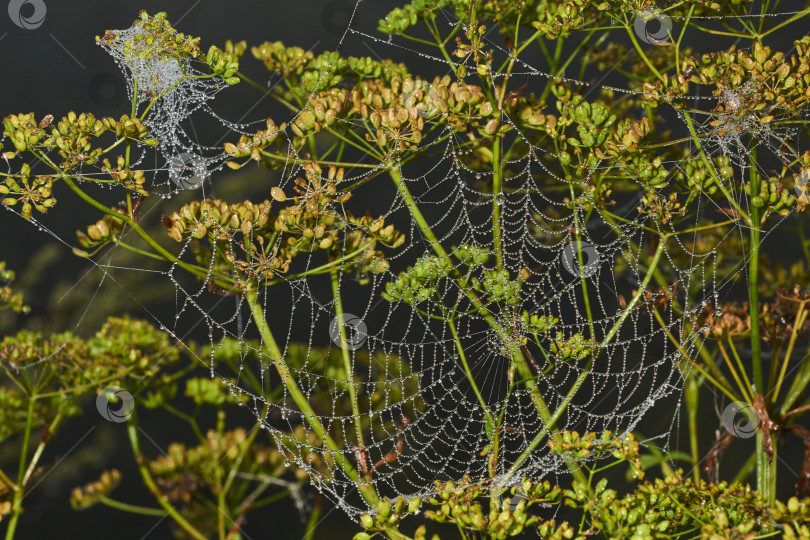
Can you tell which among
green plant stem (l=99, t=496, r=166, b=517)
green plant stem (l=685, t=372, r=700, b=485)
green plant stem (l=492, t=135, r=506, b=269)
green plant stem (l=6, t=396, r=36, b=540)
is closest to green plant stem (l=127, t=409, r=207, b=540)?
green plant stem (l=99, t=496, r=166, b=517)

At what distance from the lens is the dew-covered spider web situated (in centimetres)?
164

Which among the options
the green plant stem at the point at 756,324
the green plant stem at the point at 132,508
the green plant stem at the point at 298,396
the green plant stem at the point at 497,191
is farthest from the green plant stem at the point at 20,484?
the green plant stem at the point at 756,324

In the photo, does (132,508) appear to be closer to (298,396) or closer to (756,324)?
(298,396)

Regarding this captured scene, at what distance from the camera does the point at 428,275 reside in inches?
66.2

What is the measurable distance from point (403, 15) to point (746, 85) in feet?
2.55

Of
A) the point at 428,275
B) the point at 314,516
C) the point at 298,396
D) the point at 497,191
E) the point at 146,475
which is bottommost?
the point at 314,516

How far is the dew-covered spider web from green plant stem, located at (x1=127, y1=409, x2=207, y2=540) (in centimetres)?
26

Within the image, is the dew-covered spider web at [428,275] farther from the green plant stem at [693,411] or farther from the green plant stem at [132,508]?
the green plant stem at [132,508]

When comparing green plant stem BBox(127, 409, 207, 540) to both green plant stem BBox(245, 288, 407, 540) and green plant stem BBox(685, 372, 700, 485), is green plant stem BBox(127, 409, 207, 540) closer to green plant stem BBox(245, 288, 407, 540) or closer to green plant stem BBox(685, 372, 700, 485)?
green plant stem BBox(245, 288, 407, 540)

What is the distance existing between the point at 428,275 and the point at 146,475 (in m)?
0.91

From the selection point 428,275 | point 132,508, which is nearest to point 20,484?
point 132,508

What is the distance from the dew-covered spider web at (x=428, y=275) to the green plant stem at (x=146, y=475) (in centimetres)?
26

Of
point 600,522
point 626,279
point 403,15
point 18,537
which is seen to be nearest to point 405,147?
point 403,15

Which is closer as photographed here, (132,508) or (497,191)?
(497,191)
